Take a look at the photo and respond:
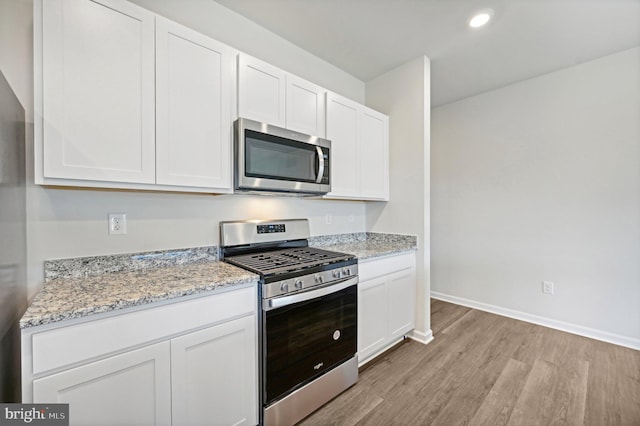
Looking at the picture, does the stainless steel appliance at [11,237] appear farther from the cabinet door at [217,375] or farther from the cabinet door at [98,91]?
the cabinet door at [217,375]

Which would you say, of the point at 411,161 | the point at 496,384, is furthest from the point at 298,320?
the point at 411,161

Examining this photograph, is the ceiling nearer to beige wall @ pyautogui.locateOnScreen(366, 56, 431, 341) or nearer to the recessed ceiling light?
the recessed ceiling light

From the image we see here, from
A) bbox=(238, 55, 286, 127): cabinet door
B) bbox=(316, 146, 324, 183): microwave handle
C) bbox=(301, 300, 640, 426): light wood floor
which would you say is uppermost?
bbox=(238, 55, 286, 127): cabinet door

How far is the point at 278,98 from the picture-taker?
6.28ft

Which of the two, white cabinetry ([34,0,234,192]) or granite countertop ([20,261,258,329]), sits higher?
white cabinetry ([34,0,234,192])

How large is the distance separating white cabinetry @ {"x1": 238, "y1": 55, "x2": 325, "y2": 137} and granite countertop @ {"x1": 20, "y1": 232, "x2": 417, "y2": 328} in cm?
102

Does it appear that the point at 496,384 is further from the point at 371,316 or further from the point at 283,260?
the point at 283,260

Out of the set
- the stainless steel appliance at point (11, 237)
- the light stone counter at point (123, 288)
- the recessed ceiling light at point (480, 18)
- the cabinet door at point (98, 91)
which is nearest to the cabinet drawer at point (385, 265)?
the light stone counter at point (123, 288)

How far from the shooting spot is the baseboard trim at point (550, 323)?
2.47 meters

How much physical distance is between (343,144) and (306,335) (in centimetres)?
159

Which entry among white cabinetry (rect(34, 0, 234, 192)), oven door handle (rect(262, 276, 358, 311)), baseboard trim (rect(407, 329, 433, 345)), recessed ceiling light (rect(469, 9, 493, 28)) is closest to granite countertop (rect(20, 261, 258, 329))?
oven door handle (rect(262, 276, 358, 311))

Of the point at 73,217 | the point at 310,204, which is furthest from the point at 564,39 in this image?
the point at 73,217

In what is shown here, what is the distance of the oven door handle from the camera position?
144 centimetres

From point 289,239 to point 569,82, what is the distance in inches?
129
